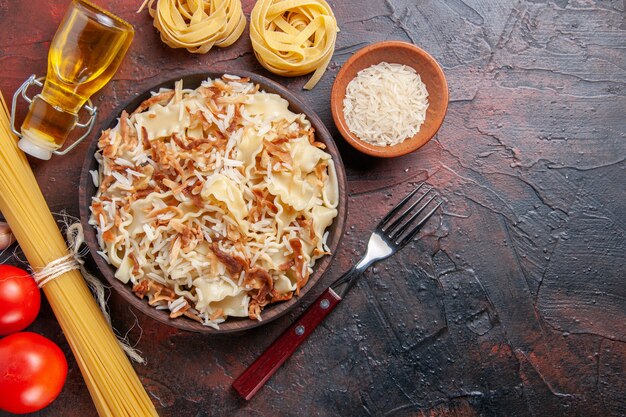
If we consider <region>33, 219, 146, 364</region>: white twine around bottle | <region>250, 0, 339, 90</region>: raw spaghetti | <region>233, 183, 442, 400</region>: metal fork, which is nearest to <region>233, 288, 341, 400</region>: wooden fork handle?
<region>233, 183, 442, 400</region>: metal fork

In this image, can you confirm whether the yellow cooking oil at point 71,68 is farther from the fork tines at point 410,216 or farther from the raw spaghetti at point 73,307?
the fork tines at point 410,216

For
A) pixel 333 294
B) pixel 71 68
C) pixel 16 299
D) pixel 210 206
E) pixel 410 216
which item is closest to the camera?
pixel 210 206

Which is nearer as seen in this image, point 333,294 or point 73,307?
point 73,307

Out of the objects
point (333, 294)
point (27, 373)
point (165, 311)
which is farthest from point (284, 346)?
point (27, 373)

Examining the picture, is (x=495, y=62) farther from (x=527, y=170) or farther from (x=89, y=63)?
(x=89, y=63)

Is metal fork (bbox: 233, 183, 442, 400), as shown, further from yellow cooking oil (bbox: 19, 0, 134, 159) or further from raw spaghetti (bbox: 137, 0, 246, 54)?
yellow cooking oil (bbox: 19, 0, 134, 159)

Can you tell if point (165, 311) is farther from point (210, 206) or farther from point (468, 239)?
point (468, 239)
